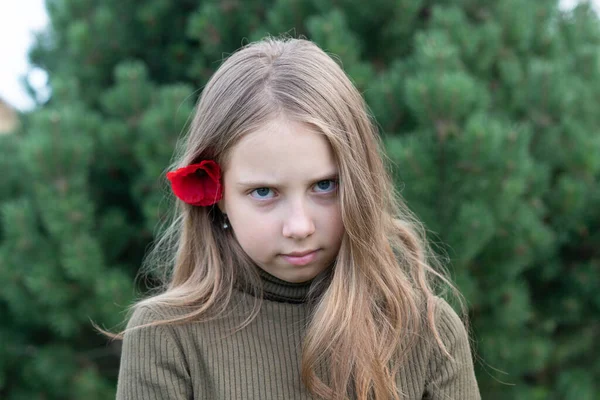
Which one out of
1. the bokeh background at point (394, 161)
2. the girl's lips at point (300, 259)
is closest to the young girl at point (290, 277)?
the girl's lips at point (300, 259)

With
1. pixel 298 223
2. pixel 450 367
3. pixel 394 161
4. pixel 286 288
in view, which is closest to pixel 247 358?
pixel 286 288

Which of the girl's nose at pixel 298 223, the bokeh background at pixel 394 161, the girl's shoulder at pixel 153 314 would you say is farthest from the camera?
the bokeh background at pixel 394 161

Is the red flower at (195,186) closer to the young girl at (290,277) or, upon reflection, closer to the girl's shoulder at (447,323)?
the young girl at (290,277)

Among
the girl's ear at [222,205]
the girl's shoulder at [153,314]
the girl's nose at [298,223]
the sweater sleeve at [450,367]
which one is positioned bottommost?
the sweater sleeve at [450,367]

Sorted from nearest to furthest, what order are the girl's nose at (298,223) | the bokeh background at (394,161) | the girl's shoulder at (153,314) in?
the girl's nose at (298,223) → the girl's shoulder at (153,314) → the bokeh background at (394,161)

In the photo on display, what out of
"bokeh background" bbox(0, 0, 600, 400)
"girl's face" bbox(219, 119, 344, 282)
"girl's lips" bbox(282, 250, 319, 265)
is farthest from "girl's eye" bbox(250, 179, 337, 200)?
"bokeh background" bbox(0, 0, 600, 400)

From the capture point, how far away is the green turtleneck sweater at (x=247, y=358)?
1.53 meters

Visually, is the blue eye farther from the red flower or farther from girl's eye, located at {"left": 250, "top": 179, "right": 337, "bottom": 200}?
the red flower

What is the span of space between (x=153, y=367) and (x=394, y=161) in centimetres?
124

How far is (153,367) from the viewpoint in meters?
1.52

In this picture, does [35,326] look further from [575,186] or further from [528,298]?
[575,186]

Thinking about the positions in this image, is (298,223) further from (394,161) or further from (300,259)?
(394,161)

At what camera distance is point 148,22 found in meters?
3.27

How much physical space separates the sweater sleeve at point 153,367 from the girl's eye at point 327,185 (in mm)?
425
